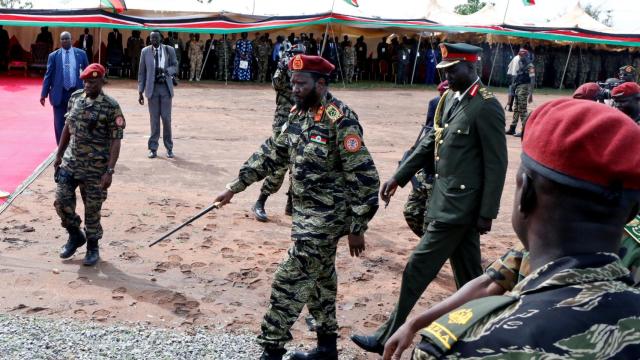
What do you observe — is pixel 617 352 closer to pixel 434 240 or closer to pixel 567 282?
pixel 567 282

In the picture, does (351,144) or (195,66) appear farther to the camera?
(195,66)

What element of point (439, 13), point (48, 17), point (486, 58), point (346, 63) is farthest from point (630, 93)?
point (486, 58)

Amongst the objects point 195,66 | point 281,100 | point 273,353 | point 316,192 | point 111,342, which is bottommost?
point 111,342

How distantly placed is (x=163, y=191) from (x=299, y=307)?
4.65 meters

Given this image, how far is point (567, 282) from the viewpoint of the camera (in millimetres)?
1393

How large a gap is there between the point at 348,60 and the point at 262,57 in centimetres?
272

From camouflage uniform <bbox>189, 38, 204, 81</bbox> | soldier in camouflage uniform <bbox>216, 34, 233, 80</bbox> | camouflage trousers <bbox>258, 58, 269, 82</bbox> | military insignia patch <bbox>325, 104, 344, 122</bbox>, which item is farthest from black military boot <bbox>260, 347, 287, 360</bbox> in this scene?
camouflage trousers <bbox>258, 58, 269, 82</bbox>

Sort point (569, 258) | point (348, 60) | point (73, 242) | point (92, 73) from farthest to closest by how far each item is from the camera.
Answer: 1. point (348, 60)
2. point (73, 242)
3. point (92, 73)
4. point (569, 258)

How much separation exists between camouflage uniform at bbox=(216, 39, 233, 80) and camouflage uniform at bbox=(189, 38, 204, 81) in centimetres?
54

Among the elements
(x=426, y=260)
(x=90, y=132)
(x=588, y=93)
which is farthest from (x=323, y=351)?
(x=588, y=93)

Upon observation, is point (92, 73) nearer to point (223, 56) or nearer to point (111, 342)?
point (111, 342)

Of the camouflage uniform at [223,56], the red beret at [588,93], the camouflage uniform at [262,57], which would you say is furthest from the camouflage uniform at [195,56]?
the red beret at [588,93]

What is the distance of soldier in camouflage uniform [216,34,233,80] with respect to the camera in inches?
851

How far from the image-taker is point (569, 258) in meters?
1.44
